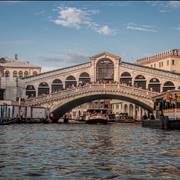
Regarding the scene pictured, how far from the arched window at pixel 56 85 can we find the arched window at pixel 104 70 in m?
4.73

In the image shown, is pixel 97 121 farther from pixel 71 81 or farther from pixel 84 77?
pixel 71 81

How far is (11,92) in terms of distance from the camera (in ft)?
211

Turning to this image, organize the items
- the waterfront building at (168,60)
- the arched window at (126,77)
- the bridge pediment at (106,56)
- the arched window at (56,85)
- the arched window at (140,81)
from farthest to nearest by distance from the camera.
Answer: the waterfront building at (168,60), the arched window at (56,85), the arched window at (126,77), the arched window at (140,81), the bridge pediment at (106,56)

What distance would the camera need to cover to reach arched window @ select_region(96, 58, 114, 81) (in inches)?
2640

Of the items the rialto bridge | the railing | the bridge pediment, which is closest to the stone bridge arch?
the railing

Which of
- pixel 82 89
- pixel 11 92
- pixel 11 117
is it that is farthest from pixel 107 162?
pixel 11 92

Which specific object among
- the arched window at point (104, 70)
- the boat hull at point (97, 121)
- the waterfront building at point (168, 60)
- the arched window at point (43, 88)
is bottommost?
the boat hull at point (97, 121)

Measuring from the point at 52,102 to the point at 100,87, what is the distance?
5.93 meters

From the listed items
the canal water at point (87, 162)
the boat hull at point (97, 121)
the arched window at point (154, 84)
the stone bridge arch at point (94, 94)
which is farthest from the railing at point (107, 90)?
the canal water at point (87, 162)

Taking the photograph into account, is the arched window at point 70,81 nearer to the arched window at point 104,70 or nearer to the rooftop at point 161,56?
the arched window at point 104,70

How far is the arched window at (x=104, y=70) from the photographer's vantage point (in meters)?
67.1

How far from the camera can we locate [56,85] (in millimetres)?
67938

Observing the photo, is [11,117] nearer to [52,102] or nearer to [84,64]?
[52,102]

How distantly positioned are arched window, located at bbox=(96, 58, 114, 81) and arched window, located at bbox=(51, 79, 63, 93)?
473cm
